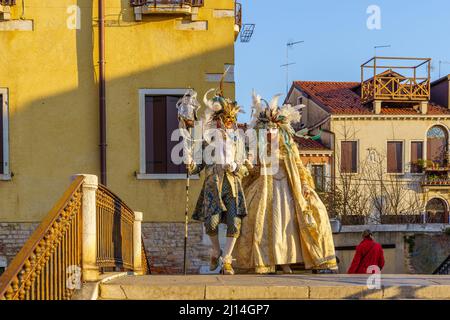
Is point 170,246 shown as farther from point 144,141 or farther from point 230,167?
point 230,167

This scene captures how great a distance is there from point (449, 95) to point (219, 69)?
2555 centimetres

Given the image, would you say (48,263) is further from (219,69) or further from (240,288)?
(219,69)

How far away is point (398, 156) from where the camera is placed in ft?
117

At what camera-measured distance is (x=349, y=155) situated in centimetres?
3500

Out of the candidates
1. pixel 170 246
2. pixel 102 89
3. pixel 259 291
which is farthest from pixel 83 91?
pixel 259 291

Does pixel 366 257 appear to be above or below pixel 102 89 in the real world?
below

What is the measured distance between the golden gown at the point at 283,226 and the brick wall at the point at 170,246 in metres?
5.63

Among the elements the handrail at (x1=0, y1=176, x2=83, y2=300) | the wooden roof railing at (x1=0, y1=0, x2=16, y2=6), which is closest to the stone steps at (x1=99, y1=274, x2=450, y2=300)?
the handrail at (x1=0, y1=176, x2=83, y2=300)

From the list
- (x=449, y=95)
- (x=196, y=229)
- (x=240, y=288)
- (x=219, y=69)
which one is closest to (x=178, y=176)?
(x=196, y=229)

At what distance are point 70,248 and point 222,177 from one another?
117 inches

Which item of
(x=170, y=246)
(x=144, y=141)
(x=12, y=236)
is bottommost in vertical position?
(x=170, y=246)

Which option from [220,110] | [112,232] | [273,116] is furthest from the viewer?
[273,116]

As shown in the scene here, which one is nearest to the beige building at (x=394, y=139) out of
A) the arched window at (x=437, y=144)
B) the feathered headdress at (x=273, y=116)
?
the arched window at (x=437, y=144)

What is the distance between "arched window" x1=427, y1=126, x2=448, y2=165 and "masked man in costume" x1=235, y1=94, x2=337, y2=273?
93.5 ft
